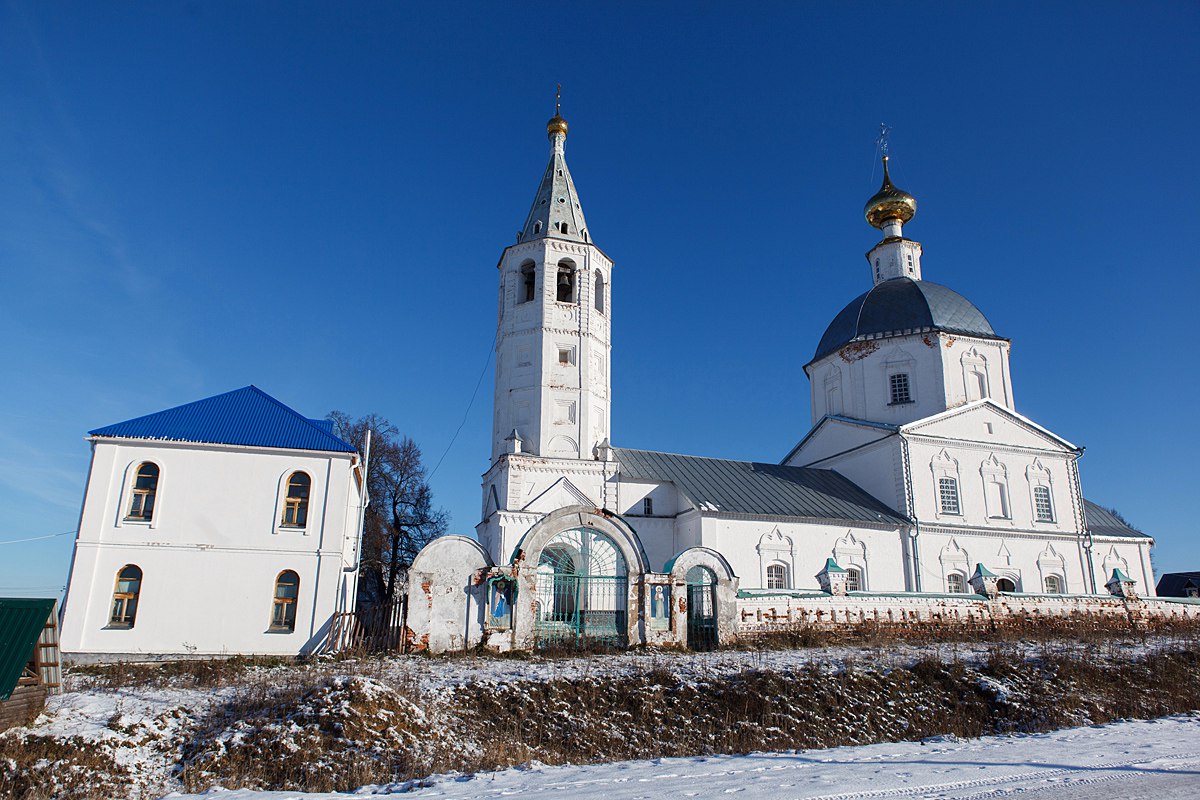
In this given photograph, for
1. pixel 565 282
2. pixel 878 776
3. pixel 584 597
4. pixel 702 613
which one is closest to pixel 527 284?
pixel 565 282

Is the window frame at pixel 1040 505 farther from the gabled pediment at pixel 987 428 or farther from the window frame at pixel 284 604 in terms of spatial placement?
the window frame at pixel 284 604

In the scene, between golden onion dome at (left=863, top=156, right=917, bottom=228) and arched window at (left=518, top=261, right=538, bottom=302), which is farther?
golden onion dome at (left=863, top=156, right=917, bottom=228)

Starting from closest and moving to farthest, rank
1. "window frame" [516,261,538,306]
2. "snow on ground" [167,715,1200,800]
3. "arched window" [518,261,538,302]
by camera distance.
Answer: "snow on ground" [167,715,1200,800]
"window frame" [516,261,538,306]
"arched window" [518,261,538,302]

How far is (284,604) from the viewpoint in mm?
14117

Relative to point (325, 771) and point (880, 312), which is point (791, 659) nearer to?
point (325, 771)

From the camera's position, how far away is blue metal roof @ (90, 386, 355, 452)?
1453 cm

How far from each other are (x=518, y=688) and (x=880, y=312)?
2177cm

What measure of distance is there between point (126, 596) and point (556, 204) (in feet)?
51.1

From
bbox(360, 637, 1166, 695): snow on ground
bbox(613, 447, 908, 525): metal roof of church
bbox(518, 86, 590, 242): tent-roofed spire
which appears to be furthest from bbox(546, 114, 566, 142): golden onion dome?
bbox(360, 637, 1166, 695): snow on ground

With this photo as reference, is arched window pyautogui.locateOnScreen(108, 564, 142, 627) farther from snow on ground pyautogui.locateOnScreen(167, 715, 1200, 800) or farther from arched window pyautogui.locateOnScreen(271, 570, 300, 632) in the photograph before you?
snow on ground pyautogui.locateOnScreen(167, 715, 1200, 800)

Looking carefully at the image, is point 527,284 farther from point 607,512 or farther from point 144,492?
point 144,492

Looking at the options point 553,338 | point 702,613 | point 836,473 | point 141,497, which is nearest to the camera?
point 141,497

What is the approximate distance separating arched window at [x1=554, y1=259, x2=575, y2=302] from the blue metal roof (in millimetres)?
9508

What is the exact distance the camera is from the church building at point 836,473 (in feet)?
69.8
